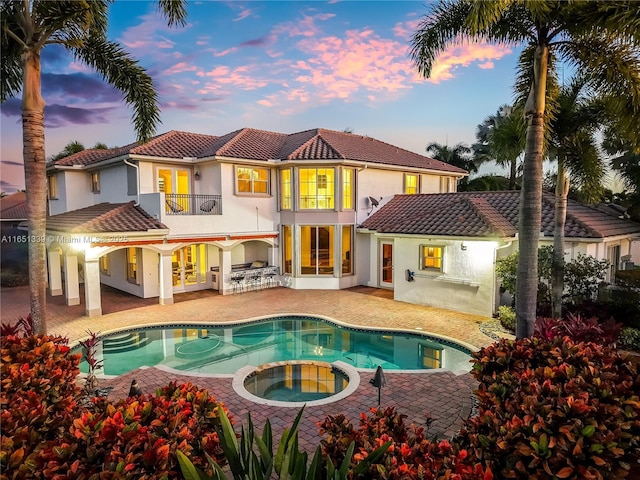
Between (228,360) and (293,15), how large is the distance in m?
12.0

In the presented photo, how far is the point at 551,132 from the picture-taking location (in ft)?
41.6

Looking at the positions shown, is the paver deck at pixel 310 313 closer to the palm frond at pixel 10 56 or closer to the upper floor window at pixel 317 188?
the upper floor window at pixel 317 188

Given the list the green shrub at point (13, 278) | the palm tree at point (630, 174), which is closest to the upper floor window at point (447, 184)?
the palm tree at point (630, 174)

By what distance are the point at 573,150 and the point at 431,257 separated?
781 centimetres

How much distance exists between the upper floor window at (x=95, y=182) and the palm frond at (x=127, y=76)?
1319 cm

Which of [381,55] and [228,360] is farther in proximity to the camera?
[381,55]

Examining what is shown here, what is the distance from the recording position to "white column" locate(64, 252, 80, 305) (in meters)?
18.8

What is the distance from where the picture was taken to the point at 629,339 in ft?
40.9

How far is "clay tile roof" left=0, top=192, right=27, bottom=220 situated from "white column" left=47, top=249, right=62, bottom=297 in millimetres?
13749

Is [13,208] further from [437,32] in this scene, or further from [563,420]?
[563,420]

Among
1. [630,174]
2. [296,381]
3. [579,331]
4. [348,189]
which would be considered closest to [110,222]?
[296,381]

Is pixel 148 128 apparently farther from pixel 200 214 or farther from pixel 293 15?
pixel 200 214

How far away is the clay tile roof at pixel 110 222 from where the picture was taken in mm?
17078

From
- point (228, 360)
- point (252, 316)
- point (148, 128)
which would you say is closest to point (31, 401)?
point (228, 360)
